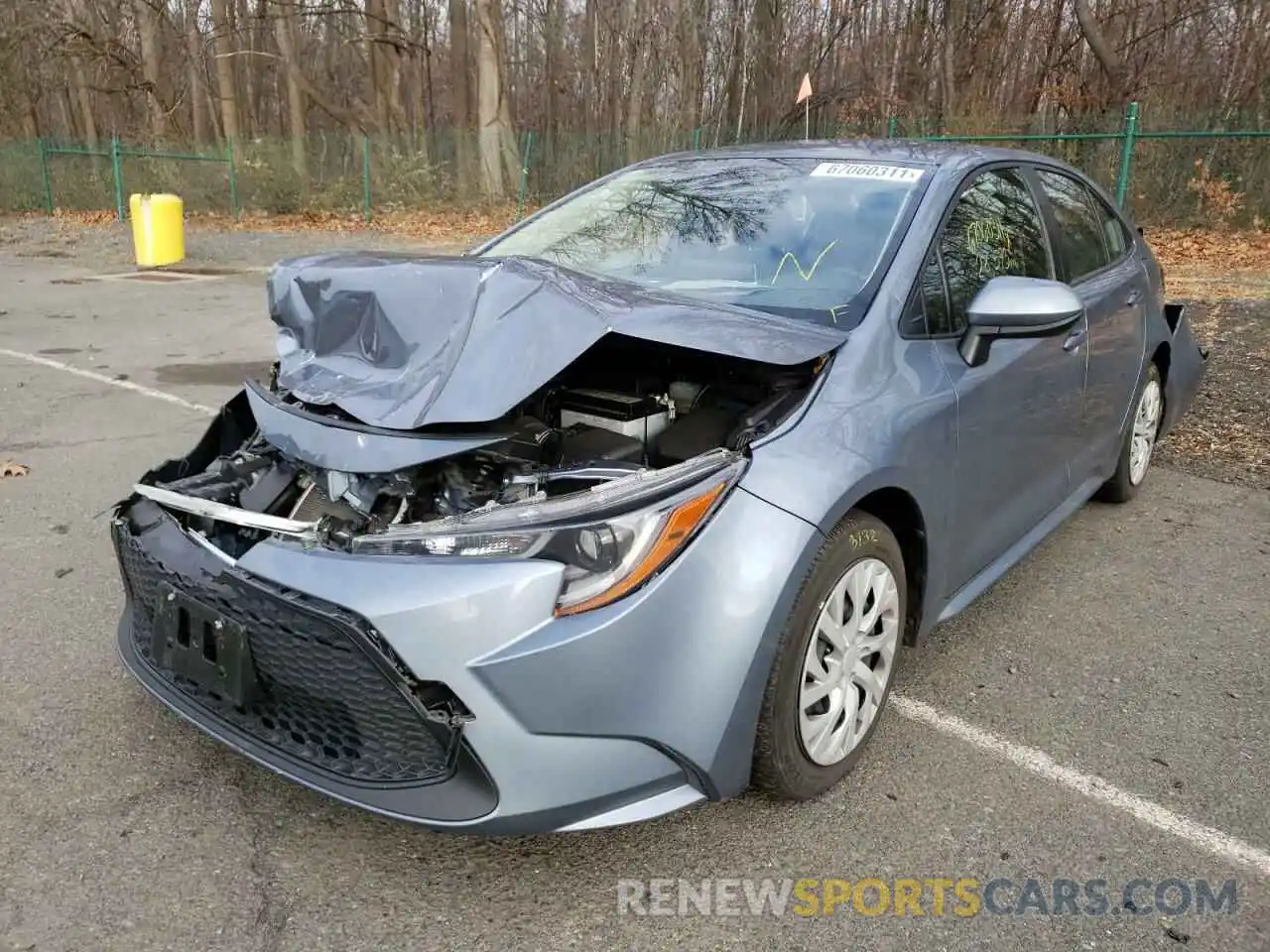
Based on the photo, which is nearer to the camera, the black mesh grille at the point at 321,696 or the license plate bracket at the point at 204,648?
the black mesh grille at the point at 321,696

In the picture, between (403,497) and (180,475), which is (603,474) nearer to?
(403,497)

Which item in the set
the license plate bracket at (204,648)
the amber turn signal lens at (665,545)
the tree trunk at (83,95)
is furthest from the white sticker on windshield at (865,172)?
the tree trunk at (83,95)

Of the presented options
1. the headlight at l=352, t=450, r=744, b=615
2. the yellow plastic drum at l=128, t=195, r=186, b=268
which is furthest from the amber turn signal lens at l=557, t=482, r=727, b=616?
the yellow plastic drum at l=128, t=195, r=186, b=268

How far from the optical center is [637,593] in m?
2.02

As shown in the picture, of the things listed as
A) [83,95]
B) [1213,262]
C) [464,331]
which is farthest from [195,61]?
[464,331]

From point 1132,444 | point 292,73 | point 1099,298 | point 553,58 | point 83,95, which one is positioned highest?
point 553,58

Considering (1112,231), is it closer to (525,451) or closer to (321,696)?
(525,451)

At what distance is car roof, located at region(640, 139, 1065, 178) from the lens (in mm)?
3414

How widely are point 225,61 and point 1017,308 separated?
2760 cm

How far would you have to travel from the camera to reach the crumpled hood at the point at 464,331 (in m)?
2.45

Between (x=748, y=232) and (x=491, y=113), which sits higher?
(x=491, y=113)

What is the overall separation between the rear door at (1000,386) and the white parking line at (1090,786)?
0.38 metres

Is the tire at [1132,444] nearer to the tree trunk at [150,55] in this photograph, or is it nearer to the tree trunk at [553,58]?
the tree trunk at [150,55]

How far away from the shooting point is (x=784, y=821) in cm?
250
